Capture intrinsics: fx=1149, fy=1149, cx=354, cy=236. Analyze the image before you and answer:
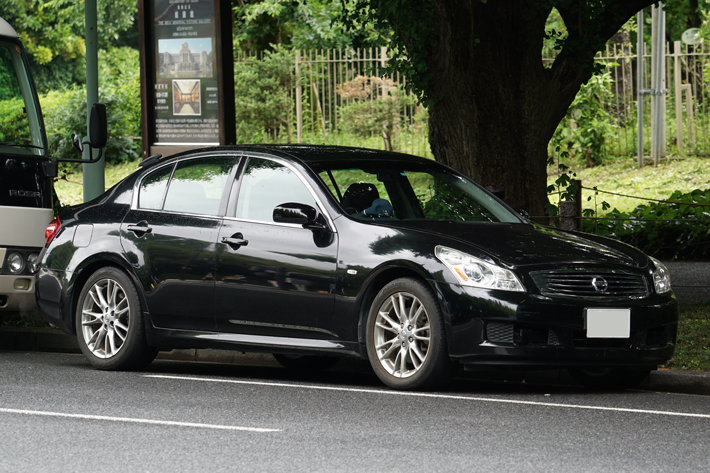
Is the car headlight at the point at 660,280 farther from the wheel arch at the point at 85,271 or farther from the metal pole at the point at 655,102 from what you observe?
the metal pole at the point at 655,102

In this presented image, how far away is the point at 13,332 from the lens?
34.8 ft

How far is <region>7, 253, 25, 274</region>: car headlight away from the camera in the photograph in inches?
387

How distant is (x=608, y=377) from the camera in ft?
26.2

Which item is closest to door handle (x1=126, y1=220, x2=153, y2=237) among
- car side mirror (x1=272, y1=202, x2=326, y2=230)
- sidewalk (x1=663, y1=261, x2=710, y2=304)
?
car side mirror (x1=272, y1=202, x2=326, y2=230)

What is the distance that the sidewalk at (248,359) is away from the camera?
7.80 metres

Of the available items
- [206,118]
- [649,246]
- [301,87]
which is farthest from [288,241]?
[301,87]

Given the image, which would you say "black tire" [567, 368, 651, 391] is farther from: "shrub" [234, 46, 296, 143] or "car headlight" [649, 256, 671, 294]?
"shrub" [234, 46, 296, 143]

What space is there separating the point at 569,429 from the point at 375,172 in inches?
110

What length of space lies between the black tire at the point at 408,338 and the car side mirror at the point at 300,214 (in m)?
0.72

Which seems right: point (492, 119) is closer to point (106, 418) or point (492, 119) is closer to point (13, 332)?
point (13, 332)

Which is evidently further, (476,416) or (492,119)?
(492,119)

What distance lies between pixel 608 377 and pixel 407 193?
6.30 feet

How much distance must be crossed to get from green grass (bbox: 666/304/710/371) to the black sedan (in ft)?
1.65

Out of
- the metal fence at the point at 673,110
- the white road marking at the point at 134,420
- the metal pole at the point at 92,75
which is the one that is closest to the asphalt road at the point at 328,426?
the white road marking at the point at 134,420
